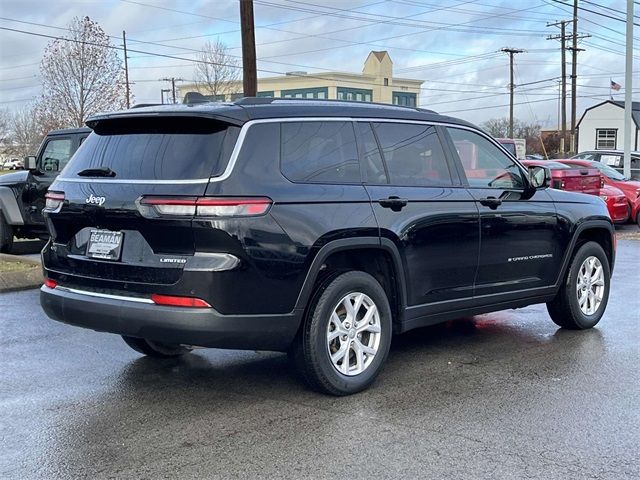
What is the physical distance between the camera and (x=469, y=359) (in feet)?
19.1

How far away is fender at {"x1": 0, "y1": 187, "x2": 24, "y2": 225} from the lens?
1164 centimetres

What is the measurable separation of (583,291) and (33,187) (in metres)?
8.52

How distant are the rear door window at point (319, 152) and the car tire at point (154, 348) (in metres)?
1.90

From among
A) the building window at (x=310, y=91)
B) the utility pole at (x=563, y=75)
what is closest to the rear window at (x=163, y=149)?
the utility pole at (x=563, y=75)

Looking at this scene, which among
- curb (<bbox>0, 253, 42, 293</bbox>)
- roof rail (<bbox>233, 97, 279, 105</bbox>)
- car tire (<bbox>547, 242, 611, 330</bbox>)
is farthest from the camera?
curb (<bbox>0, 253, 42, 293</bbox>)

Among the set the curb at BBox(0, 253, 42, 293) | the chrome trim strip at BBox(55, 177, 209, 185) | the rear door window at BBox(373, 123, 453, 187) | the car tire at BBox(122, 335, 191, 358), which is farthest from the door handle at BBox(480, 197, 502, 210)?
the curb at BBox(0, 253, 42, 293)

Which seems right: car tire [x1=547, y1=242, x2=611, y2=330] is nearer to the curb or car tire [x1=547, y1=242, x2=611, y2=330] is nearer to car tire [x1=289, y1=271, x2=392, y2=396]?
car tire [x1=289, y1=271, x2=392, y2=396]

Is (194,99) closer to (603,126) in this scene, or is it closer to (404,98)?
(603,126)

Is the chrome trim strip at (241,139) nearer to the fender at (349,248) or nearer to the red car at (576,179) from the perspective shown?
the fender at (349,248)

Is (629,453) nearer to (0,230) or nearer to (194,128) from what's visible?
(194,128)

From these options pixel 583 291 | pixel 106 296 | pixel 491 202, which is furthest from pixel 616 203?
pixel 106 296

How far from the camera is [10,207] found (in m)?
11.7

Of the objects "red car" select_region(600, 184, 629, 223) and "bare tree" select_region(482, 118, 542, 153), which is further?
"bare tree" select_region(482, 118, 542, 153)

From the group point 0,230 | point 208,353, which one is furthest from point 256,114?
point 0,230
